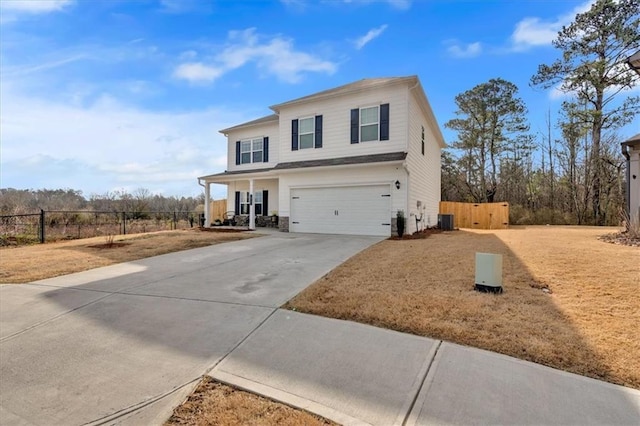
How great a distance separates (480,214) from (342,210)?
11985 mm

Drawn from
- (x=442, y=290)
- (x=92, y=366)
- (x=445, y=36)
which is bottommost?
(x=92, y=366)

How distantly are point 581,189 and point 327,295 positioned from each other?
2675 cm

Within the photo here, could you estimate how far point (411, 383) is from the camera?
272cm

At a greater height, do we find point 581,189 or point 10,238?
point 581,189

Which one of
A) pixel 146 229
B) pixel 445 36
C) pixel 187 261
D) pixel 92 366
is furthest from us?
pixel 146 229

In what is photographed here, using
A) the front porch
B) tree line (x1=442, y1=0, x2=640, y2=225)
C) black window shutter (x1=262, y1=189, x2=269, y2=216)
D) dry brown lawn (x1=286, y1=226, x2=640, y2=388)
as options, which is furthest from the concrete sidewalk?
tree line (x1=442, y1=0, x2=640, y2=225)

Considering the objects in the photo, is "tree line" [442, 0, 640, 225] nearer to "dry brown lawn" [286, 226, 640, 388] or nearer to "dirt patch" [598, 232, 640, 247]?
"dirt patch" [598, 232, 640, 247]

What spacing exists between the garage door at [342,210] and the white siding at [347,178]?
0.70 feet

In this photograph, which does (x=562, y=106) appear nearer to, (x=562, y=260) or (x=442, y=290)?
(x=562, y=260)

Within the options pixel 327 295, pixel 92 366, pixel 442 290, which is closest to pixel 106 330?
pixel 92 366

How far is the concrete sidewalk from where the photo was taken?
233 cm

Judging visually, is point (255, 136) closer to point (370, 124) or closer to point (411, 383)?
point (370, 124)

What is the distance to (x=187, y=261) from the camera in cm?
807

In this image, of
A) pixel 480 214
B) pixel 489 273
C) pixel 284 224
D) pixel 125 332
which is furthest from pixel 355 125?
pixel 480 214
